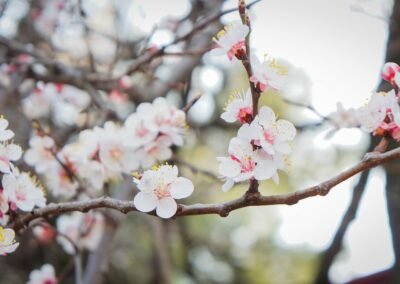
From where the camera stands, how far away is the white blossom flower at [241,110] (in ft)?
2.80

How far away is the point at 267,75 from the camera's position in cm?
83

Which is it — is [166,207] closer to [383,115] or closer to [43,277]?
[383,115]

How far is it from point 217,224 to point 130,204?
15.0ft

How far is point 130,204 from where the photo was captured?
33.1 inches

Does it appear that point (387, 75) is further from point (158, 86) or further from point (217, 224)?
point (217, 224)

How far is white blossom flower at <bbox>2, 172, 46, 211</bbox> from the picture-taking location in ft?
3.10

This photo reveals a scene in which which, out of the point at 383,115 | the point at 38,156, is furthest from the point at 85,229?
the point at 383,115

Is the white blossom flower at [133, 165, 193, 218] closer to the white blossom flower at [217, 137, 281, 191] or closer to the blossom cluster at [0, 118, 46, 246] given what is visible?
the white blossom flower at [217, 137, 281, 191]

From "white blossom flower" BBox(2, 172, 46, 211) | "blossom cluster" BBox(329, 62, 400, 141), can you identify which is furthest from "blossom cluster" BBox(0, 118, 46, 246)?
"blossom cluster" BBox(329, 62, 400, 141)

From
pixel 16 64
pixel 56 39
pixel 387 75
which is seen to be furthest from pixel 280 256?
pixel 387 75

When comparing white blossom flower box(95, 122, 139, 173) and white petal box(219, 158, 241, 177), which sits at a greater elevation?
white petal box(219, 158, 241, 177)

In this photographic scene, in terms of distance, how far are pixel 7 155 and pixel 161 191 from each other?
36cm

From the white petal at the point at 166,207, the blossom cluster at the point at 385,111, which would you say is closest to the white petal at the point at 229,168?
the white petal at the point at 166,207

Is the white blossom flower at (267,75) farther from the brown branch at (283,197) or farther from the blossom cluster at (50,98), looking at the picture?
the blossom cluster at (50,98)
